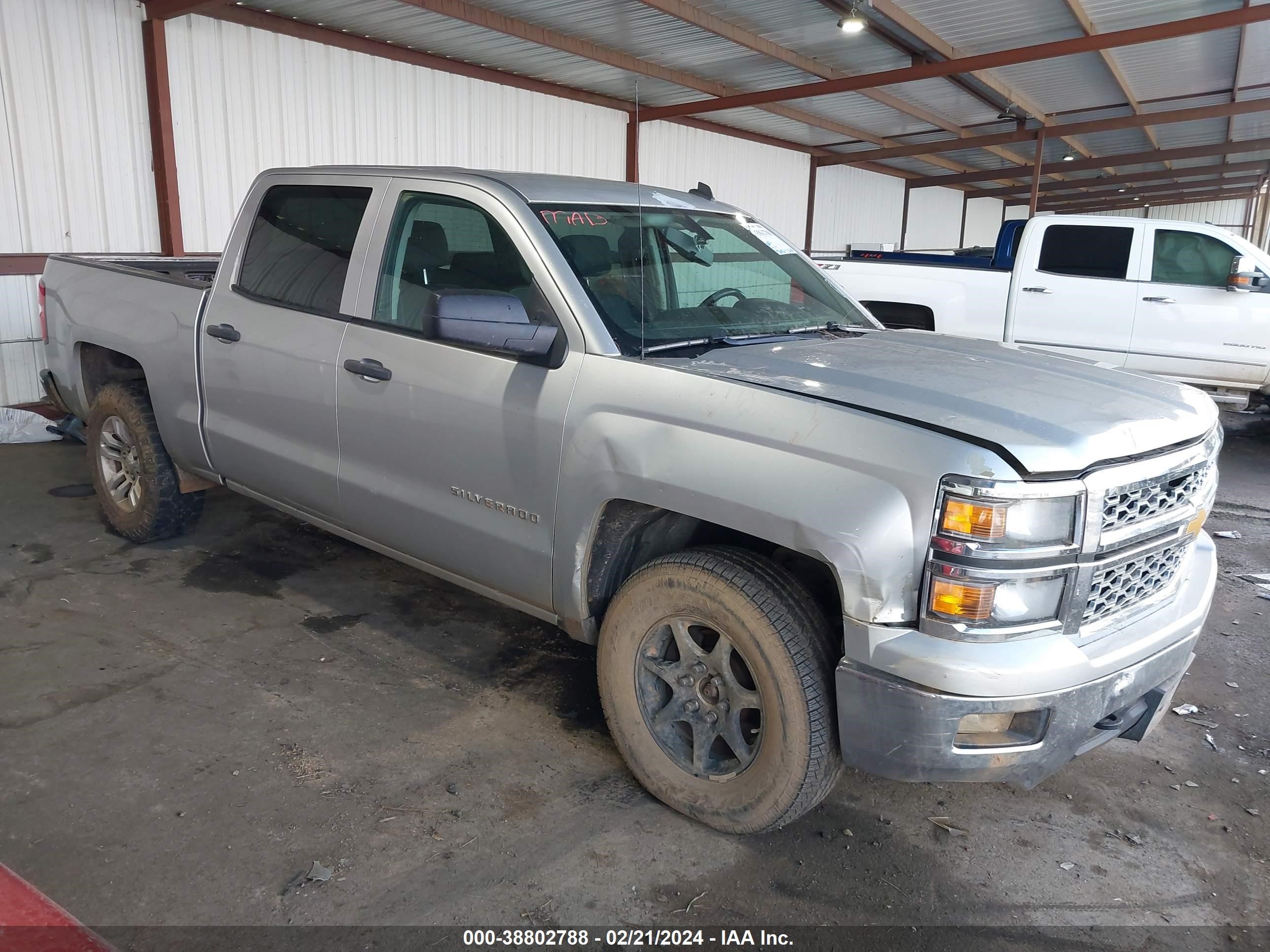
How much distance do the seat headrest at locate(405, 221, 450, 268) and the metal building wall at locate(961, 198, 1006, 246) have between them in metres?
30.6

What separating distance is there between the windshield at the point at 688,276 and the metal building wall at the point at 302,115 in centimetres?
725

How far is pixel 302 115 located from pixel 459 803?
29.8 feet

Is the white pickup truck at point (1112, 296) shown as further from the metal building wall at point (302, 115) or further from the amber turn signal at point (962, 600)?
the amber turn signal at point (962, 600)

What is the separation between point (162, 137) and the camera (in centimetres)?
873

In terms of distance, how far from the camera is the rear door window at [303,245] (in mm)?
3779

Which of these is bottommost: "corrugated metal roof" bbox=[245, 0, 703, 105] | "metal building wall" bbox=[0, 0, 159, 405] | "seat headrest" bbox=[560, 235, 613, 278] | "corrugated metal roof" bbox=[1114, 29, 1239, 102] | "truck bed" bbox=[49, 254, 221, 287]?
"truck bed" bbox=[49, 254, 221, 287]

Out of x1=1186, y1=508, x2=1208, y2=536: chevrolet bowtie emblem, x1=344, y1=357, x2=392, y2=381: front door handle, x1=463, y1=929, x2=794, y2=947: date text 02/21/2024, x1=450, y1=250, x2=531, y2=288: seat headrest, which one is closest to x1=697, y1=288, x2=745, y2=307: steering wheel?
x1=450, y1=250, x2=531, y2=288: seat headrest

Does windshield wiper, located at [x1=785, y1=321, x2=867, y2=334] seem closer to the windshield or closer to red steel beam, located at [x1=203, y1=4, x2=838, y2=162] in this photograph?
the windshield

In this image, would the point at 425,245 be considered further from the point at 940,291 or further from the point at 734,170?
the point at 734,170

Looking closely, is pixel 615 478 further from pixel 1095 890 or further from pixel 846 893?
A: pixel 1095 890

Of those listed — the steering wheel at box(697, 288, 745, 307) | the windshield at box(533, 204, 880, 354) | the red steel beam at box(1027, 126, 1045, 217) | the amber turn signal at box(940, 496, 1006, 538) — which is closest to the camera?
the amber turn signal at box(940, 496, 1006, 538)

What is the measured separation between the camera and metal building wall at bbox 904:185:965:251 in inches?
1071

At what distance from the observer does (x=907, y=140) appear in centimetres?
1930

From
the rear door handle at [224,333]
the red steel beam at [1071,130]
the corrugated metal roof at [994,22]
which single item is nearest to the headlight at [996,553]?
the rear door handle at [224,333]
